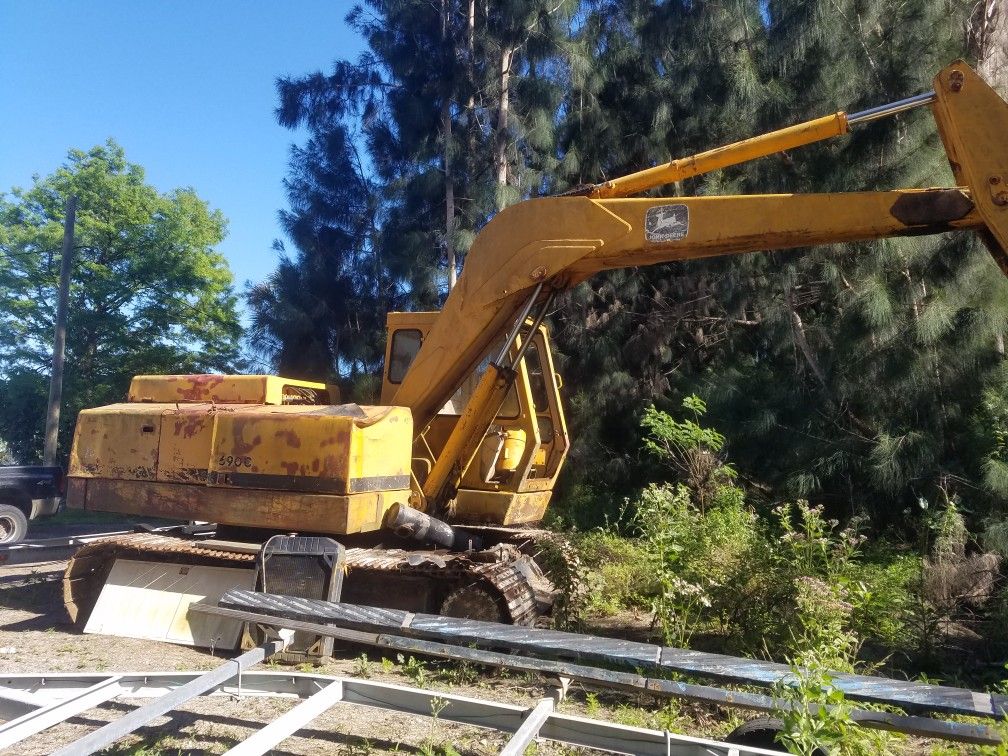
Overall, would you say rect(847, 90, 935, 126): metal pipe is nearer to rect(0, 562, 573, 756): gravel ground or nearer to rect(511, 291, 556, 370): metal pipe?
rect(511, 291, 556, 370): metal pipe

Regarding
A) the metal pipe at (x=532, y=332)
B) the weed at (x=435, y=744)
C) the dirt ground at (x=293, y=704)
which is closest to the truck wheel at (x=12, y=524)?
the dirt ground at (x=293, y=704)

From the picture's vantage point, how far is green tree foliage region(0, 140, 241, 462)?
18.4m

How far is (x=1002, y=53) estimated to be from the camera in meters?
8.55

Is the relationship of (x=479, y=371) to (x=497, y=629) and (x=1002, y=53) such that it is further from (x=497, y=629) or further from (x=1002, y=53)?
(x=1002, y=53)

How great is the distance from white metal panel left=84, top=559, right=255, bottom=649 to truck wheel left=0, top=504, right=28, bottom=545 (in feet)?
22.0

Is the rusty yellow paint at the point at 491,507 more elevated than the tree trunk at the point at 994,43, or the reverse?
the tree trunk at the point at 994,43

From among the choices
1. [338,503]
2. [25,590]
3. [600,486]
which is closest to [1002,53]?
[600,486]

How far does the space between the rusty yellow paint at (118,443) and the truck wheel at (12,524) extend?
6.49 m

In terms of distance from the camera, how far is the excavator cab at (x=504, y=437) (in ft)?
23.7

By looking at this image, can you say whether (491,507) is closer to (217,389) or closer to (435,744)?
(217,389)

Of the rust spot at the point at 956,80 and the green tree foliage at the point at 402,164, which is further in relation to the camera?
the green tree foliage at the point at 402,164

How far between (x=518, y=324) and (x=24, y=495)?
32.8ft

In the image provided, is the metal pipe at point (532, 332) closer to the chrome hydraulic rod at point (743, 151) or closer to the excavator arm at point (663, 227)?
the excavator arm at point (663, 227)

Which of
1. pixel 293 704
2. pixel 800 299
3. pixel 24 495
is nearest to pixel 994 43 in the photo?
pixel 800 299
